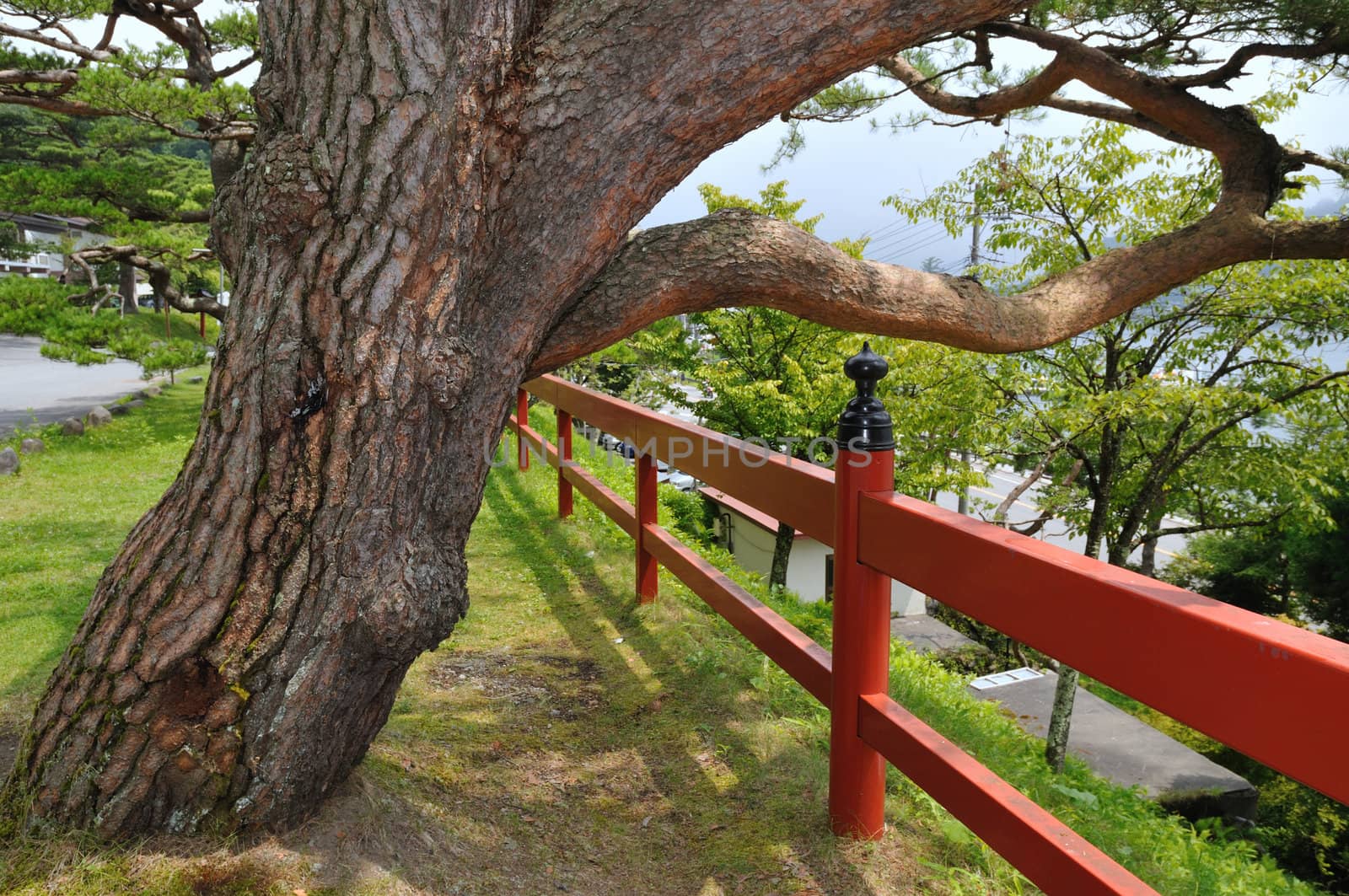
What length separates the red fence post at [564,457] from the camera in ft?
19.0

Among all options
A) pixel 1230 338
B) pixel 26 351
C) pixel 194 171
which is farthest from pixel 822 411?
pixel 26 351

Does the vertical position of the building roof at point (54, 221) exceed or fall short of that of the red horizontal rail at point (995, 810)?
it exceeds it

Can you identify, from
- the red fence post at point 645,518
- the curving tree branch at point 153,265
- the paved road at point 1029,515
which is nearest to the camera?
the red fence post at point 645,518

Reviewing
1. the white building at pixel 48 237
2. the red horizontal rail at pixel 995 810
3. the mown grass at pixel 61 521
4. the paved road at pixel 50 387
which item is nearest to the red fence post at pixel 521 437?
the mown grass at pixel 61 521

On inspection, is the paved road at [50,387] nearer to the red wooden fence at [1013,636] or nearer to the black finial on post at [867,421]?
the red wooden fence at [1013,636]

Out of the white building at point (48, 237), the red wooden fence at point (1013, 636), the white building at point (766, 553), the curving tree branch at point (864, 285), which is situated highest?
the white building at point (48, 237)

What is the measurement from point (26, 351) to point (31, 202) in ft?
70.5

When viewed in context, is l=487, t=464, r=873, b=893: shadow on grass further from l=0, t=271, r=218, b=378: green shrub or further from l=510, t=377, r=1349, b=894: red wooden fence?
l=0, t=271, r=218, b=378: green shrub


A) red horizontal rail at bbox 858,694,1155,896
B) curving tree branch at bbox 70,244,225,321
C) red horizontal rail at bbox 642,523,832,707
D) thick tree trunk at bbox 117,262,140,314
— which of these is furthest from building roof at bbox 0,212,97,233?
red horizontal rail at bbox 858,694,1155,896

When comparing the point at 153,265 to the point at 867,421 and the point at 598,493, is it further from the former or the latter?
the point at 867,421

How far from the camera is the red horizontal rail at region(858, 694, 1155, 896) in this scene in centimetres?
169

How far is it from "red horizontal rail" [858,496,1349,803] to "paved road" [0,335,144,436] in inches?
470

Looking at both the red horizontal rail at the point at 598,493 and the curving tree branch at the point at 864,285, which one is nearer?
the curving tree branch at the point at 864,285

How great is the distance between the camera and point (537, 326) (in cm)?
222
